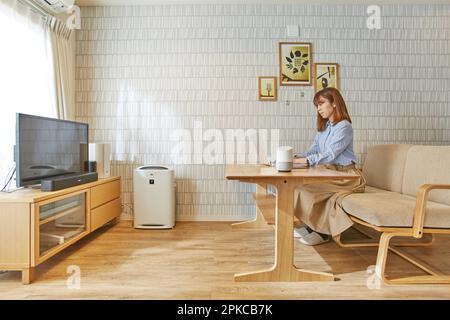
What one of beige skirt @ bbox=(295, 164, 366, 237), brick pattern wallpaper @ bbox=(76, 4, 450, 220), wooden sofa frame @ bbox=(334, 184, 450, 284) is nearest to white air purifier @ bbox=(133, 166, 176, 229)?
brick pattern wallpaper @ bbox=(76, 4, 450, 220)

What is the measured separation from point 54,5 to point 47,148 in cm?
143

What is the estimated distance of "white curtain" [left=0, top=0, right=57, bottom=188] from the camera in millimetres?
2549

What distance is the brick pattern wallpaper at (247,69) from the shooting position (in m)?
3.57

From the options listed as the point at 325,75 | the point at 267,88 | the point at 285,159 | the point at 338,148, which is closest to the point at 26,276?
the point at 285,159

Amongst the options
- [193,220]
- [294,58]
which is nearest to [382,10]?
→ [294,58]

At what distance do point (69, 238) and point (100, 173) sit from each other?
2.93ft

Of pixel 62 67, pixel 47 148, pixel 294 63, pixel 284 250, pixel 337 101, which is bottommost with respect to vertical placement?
pixel 284 250

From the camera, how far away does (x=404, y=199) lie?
229 centimetres

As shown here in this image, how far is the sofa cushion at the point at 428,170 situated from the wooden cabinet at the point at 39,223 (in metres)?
2.58

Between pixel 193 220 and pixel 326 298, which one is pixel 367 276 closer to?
pixel 326 298

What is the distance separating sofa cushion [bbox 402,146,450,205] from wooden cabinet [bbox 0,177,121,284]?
2578mm

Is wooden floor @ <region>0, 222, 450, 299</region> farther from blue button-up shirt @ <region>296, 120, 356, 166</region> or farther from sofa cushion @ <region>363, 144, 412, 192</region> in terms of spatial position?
blue button-up shirt @ <region>296, 120, 356, 166</region>

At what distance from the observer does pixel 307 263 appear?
228 centimetres

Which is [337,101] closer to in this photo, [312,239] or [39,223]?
[312,239]
